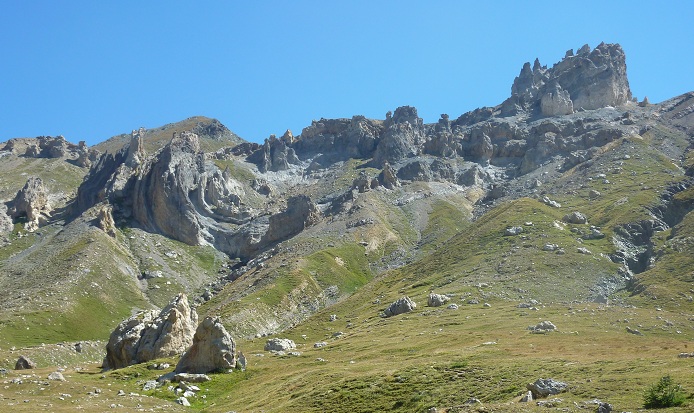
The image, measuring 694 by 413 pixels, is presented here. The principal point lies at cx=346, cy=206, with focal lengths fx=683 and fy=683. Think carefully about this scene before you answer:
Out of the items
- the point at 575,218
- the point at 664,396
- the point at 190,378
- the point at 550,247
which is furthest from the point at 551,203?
the point at 664,396

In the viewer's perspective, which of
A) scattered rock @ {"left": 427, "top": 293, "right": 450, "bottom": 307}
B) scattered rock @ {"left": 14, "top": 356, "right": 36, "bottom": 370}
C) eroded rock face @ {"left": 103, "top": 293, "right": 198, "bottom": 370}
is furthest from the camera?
scattered rock @ {"left": 427, "top": 293, "right": 450, "bottom": 307}

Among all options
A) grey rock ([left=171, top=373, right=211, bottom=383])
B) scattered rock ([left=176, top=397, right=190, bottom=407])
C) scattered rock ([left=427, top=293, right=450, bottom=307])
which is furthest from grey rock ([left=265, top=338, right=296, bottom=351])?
scattered rock ([left=176, top=397, right=190, bottom=407])

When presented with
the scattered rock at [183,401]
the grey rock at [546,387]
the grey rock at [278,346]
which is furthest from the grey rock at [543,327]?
the scattered rock at [183,401]

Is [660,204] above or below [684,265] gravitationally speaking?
above

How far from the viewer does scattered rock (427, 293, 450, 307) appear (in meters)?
122

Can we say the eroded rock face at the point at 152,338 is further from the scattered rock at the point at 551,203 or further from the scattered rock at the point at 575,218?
the scattered rock at the point at 551,203

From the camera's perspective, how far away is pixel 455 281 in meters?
140

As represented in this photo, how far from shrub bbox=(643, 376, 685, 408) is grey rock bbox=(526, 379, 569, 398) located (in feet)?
21.4

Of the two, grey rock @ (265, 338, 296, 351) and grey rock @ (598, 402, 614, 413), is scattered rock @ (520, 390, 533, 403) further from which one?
grey rock @ (265, 338, 296, 351)

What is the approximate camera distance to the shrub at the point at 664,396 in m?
35.6

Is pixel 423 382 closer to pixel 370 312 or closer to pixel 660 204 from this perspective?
pixel 370 312

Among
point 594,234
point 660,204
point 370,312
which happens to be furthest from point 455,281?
point 660,204

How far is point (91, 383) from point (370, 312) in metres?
70.7

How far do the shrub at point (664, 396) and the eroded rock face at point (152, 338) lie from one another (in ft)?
245
